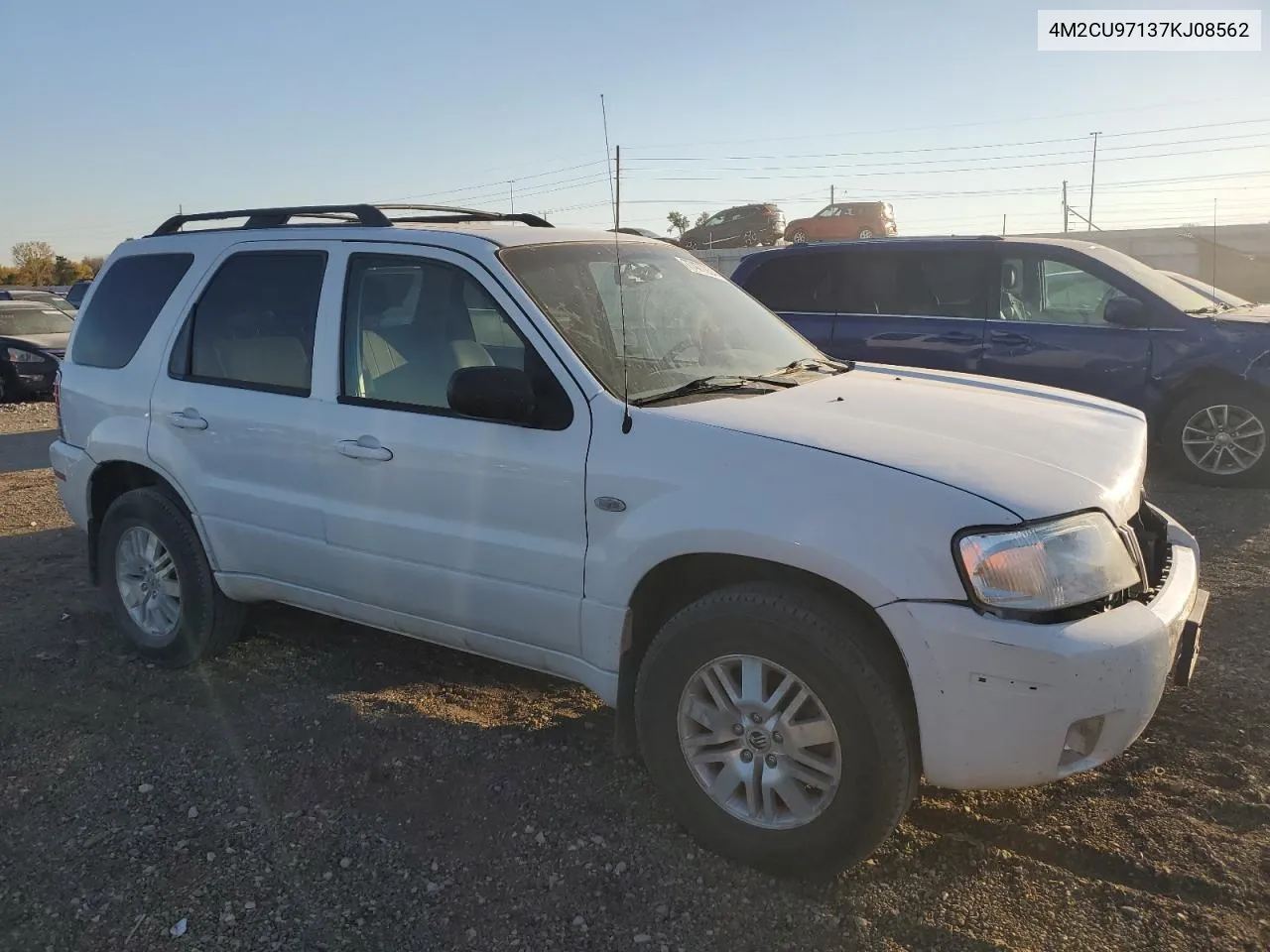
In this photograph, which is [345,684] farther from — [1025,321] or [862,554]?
[1025,321]

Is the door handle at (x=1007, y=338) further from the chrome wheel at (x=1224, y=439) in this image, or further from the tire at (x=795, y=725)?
the tire at (x=795, y=725)

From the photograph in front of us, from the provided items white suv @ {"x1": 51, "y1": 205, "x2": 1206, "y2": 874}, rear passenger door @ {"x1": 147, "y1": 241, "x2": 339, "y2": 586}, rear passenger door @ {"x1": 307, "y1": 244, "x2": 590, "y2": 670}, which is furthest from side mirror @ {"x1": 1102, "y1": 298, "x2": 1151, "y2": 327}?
rear passenger door @ {"x1": 147, "y1": 241, "x2": 339, "y2": 586}

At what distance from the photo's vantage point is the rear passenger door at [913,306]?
25.5 ft

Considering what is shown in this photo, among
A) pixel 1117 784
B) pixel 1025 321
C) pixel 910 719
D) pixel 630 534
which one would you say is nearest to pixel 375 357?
pixel 630 534

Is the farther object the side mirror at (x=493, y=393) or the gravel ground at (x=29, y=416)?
the gravel ground at (x=29, y=416)

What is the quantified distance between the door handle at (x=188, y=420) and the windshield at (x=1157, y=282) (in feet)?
21.1

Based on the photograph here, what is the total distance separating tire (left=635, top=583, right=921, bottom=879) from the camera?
2643mm

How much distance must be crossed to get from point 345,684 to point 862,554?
261 centimetres

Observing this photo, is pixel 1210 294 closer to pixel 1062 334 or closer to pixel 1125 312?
pixel 1125 312

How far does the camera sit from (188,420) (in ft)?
13.7

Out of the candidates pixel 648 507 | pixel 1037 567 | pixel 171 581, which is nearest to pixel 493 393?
pixel 648 507

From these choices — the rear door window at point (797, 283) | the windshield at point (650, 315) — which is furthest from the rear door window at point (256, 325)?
the rear door window at point (797, 283)

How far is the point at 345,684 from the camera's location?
4344 mm

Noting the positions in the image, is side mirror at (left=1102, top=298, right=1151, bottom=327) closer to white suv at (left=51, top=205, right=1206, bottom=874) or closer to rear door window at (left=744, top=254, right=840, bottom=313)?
rear door window at (left=744, top=254, right=840, bottom=313)
